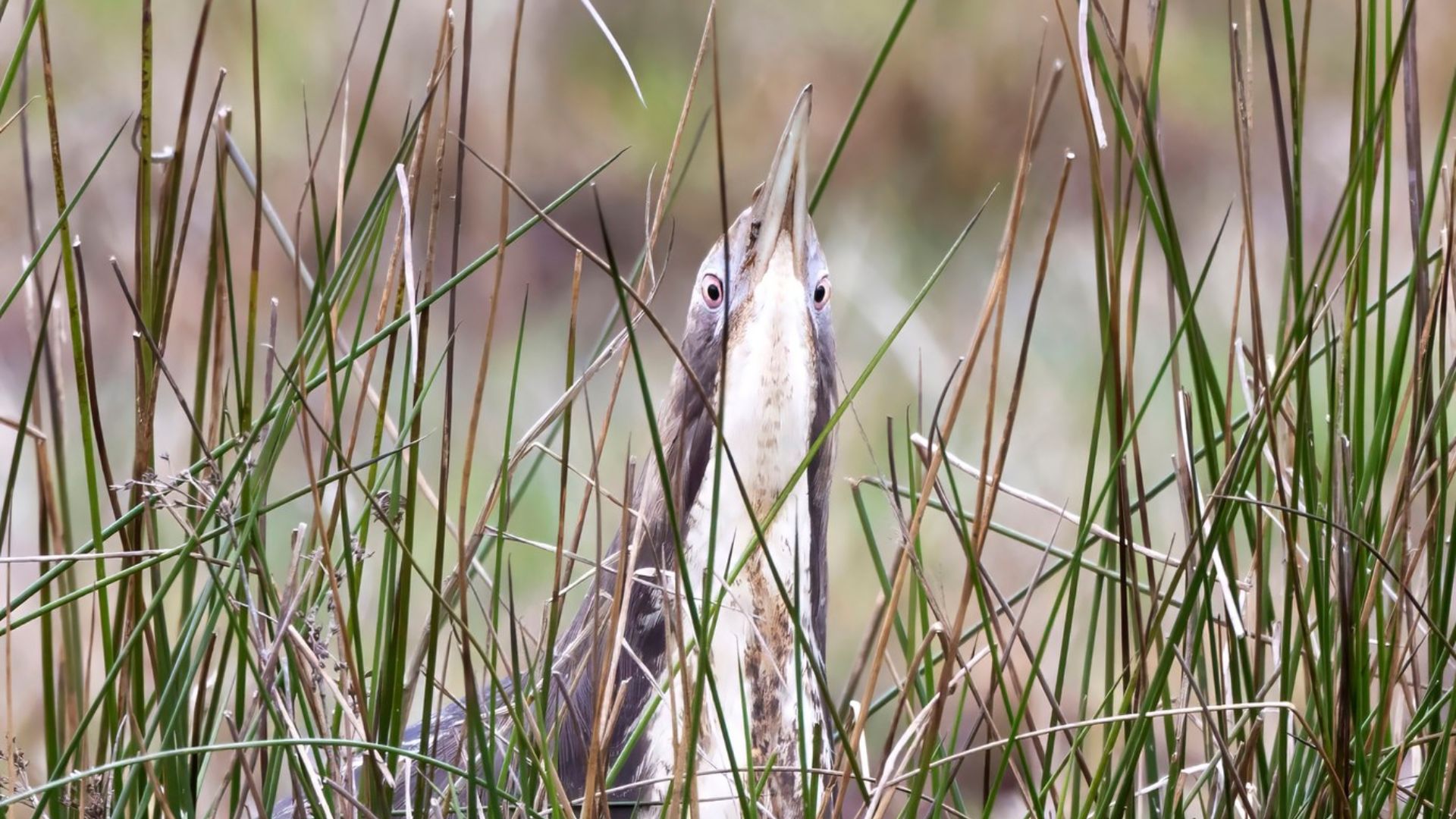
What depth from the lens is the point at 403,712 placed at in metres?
0.60

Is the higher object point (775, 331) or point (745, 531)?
point (775, 331)

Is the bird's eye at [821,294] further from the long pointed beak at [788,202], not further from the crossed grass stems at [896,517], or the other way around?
the crossed grass stems at [896,517]

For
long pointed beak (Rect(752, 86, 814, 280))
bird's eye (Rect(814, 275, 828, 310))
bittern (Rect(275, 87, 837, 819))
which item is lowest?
bittern (Rect(275, 87, 837, 819))

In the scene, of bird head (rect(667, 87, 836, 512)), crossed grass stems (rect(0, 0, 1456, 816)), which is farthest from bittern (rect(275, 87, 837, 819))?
crossed grass stems (rect(0, 0, 1456, 816))

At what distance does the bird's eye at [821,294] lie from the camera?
2.79 ft

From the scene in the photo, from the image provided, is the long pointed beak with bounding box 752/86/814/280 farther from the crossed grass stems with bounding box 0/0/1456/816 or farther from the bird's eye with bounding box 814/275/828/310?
the crossed grass stems with bounding box 0/0/1456/816

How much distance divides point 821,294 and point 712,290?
0.07 m

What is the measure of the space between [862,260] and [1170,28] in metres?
1.02

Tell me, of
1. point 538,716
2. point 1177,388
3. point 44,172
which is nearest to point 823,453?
point 1177,388

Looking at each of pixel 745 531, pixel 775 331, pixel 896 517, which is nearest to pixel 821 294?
pixel 775 331

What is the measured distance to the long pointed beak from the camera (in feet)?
2.52

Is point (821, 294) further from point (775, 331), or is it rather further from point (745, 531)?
point (745, 531)

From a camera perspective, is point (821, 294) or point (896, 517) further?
point (821, 294)

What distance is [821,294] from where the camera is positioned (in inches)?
33.7
